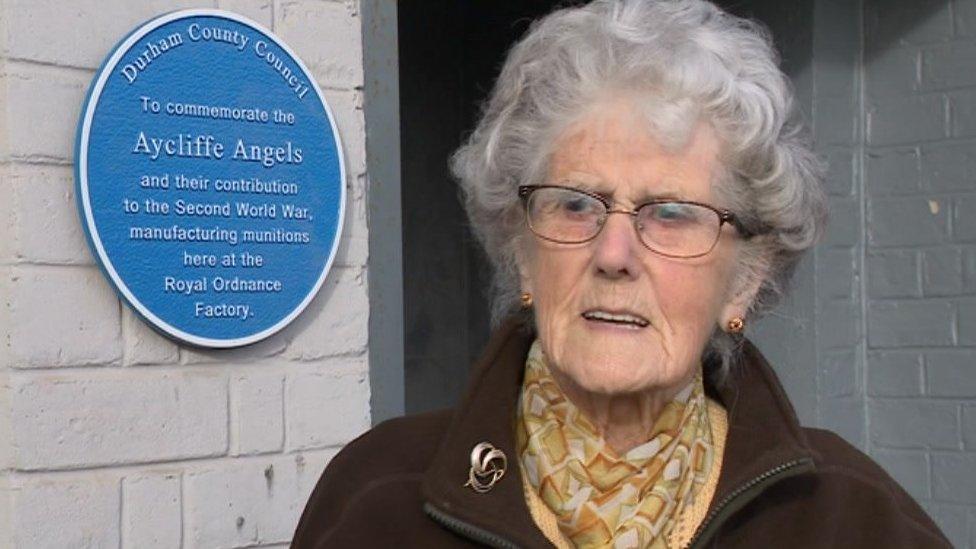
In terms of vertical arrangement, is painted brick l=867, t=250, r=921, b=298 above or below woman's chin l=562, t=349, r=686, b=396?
above

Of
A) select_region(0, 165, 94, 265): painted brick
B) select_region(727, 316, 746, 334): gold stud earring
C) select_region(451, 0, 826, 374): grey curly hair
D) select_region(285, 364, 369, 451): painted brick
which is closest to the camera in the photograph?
select_region(451, 0, 826, 374): grey curly hair

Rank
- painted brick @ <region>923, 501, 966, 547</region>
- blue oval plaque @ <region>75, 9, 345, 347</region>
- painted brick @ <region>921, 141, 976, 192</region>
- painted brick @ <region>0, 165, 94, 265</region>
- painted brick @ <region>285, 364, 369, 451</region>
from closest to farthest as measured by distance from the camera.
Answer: painted brick @ <region>0, 165, 94, 265</region>, blue oval plaque @ <region>75, 9, 345, 347</region>, painted brick @ <region>285, 364, 369, 451</region>, painted brick @ <region>921, 141, 976, 192</region>, painted brick @ <region>923, 501, 966, 547</region>

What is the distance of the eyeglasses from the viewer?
222 cm

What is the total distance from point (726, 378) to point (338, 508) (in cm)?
63

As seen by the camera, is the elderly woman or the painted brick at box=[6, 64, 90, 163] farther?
the painted brick at box=[6, 64, 90, 163]

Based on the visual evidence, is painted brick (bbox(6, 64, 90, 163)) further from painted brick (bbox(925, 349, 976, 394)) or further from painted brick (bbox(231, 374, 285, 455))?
painted brick (bbox(925, 349, 976, 394))

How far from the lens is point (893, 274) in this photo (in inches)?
197

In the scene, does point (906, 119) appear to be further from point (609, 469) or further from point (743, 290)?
point (609, 469)

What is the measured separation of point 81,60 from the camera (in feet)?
9.50

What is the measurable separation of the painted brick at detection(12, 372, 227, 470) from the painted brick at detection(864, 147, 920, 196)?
2631 mm

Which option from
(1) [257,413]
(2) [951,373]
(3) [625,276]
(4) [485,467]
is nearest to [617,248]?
(3) [625,276]

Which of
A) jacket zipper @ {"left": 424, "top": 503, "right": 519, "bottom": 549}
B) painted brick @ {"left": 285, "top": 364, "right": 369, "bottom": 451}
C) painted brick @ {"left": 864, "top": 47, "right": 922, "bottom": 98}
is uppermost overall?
painted brick @ {"left": 864, "top": 47, "right": 922, "bottom": 98}

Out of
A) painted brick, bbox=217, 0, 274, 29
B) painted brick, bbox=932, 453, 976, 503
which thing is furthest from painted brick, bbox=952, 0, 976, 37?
painted brick, bbox=217, 0, 274, 29

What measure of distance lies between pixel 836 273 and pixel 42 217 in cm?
287
